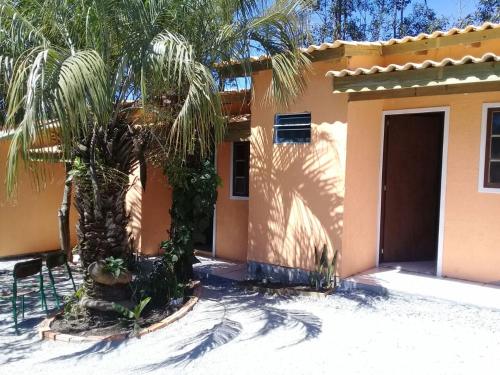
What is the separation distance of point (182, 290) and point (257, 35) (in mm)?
3865

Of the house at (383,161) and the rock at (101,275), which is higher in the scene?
the house at (383,161)

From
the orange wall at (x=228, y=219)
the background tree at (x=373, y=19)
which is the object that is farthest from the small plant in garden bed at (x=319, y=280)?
the background tree at (x=373, y=19)

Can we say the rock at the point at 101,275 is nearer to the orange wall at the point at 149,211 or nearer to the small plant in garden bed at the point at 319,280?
the small plant in garden bed at the point at 319,280

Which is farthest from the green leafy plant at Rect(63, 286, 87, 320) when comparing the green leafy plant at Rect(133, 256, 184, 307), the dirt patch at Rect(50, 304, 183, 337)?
the green leafy plant at Rect(133, 256, 184, 307)

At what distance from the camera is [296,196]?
24.1ft

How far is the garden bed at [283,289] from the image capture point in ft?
21.6

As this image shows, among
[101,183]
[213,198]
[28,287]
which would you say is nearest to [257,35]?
[213,198]

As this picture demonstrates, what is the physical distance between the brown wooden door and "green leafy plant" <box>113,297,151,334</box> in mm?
4063

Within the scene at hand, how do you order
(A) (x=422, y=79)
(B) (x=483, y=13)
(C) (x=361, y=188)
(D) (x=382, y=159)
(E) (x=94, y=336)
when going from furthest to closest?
(B) (x=483, y=13) → (D) (x=382, y=159) → (C) (x=361, y=188) → (A) (x=422, y=79) → (E) (x=94, y=336)

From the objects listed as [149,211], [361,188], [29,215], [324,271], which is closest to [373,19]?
[149,211]

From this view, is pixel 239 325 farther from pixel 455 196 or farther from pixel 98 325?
pixel 455 196

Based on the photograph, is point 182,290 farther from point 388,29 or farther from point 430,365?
point 388,29

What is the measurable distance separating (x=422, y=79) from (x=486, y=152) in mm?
1584

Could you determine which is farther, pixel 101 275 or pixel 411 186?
pixel 411 186
